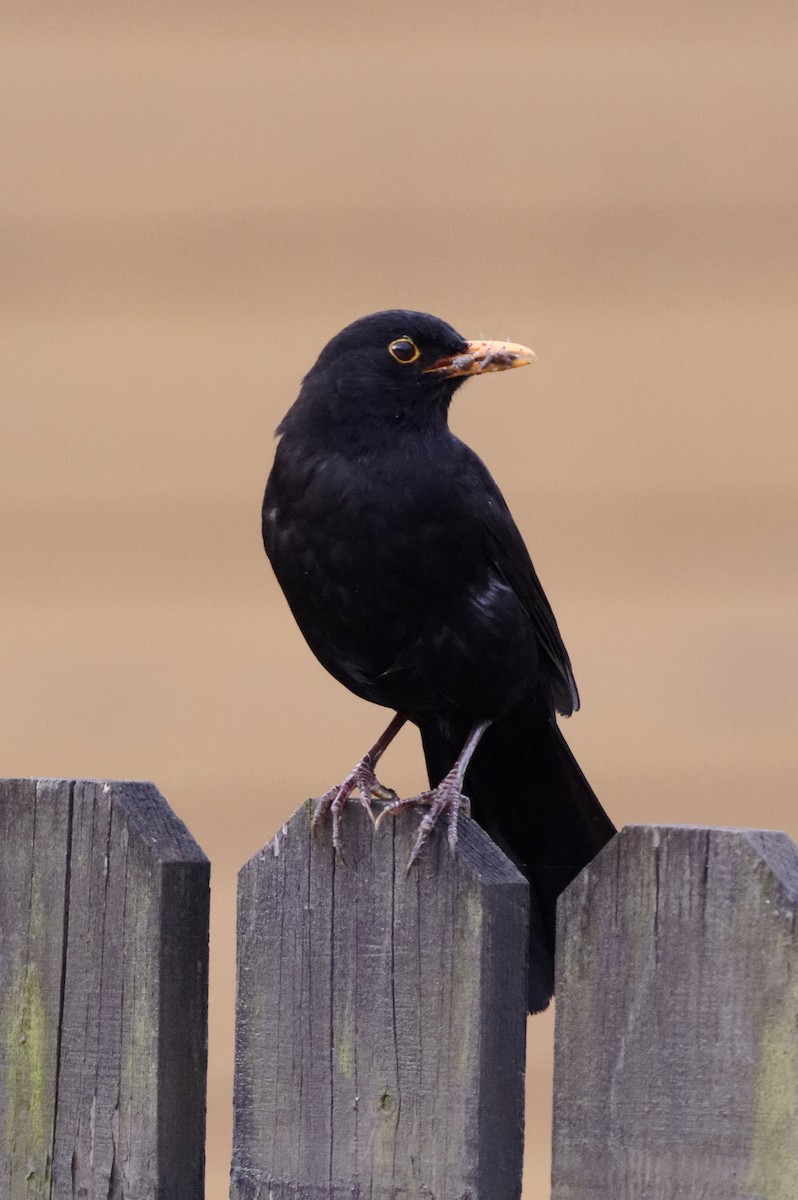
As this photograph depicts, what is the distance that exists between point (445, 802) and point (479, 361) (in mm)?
1516

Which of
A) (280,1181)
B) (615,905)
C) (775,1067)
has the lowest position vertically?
(280,1181)

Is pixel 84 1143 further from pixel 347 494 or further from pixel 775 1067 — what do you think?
pixel 347 494

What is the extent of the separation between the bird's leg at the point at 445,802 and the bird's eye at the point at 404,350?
806mm

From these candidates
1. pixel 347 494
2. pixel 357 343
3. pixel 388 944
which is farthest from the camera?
pixel 357 343

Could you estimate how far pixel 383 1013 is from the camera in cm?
244

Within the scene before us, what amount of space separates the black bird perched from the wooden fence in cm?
74

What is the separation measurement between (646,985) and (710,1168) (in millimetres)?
230

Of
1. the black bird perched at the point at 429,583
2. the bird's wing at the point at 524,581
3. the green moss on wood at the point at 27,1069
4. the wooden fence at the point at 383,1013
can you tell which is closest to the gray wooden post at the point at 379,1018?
the wooden fence at the point at 383,1013

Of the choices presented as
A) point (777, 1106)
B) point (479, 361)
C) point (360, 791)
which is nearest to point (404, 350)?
point (479, 361)

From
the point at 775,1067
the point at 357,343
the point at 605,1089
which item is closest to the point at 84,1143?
the point at 605,1089

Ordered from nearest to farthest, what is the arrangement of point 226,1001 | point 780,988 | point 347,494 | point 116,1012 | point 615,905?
point 780,988
point 615,905
point 116,1012
point 347,494
point 226,1001

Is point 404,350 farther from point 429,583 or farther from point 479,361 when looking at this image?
point 429,583

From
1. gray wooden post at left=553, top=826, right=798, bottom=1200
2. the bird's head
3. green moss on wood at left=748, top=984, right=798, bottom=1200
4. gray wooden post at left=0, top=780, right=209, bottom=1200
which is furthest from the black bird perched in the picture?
green moss on wood at left=748, top=984, right=798, bottom=1200

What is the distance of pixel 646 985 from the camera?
7.39 ft
